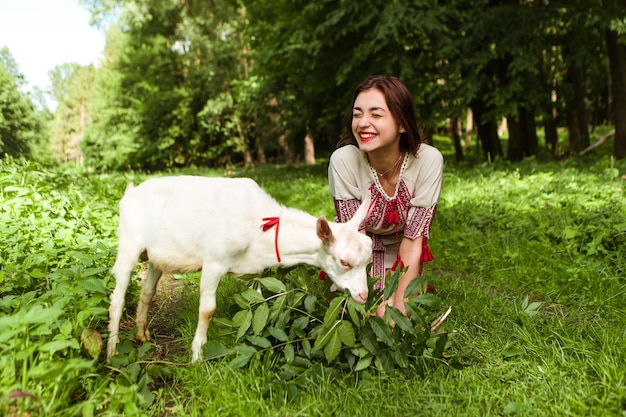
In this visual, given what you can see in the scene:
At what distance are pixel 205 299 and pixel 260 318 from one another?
0.43m

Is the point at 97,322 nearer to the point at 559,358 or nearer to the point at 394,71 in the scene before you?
the point at 559,358

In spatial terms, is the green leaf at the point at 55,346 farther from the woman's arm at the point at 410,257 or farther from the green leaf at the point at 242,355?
the woman's arm at the point at 410,257

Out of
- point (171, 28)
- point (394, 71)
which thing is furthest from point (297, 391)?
point (171, 28)

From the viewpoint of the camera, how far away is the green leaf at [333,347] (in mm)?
2453

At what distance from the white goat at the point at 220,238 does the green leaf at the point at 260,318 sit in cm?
32

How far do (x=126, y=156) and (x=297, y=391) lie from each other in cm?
2864

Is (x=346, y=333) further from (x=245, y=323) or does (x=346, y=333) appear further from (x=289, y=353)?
(x=245, y=323)

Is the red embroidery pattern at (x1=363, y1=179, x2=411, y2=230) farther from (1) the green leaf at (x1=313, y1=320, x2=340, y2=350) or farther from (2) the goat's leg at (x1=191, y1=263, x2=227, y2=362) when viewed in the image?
(2) the goat's leg at (x1=191, y1=263, x2=227, y2=362)

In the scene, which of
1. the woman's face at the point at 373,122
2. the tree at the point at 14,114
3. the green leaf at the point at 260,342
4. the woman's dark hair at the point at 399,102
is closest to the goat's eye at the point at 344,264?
the green leaf at the point at 260,342

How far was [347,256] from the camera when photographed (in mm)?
2582

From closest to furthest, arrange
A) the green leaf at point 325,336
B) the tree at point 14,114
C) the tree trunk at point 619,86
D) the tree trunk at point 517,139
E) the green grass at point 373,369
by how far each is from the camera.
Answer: the green grass at point 373,369 < the green leaf at point 325,336 < the tree trunk at point 619,86 < the tree at point 14,114 < the tree trunk at point 517,139

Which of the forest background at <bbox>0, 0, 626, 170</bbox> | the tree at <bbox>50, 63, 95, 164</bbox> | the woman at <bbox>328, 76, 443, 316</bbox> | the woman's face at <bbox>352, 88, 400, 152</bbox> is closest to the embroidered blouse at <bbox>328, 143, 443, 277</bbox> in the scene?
the woman at <bbox>328, 76, 443, 316</bbox>

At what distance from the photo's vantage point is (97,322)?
9.83 feet

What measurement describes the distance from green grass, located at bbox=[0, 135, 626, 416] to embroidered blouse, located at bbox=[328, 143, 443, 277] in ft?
2.75
